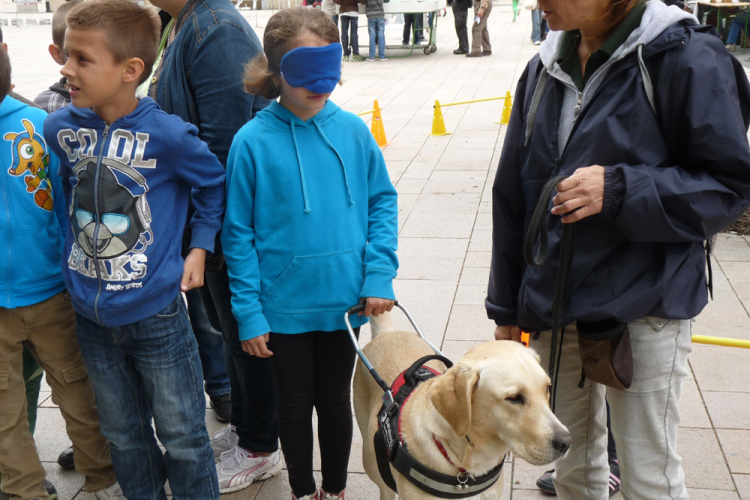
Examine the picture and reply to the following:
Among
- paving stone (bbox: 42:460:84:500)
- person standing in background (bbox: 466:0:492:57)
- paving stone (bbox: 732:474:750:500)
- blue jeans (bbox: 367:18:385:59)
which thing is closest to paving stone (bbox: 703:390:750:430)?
paving stone (bbox: 732:474:750:500)

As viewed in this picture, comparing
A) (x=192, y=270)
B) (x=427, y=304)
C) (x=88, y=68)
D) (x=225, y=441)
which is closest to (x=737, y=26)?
(x=427, y=304)

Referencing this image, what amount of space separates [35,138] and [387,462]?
6.21ft

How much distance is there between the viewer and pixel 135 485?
289 centimetres

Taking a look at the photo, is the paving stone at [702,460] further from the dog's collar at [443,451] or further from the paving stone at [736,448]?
the dog's collar at [443,451]

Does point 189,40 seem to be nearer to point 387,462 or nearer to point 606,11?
point 606,11

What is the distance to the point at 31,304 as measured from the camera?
2.79m

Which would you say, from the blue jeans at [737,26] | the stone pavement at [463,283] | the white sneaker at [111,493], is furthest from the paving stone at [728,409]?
the blue jeans at [737,26]

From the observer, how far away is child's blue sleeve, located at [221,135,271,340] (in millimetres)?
2596

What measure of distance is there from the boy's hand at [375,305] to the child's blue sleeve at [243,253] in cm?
39

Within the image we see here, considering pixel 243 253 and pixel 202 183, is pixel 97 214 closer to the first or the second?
pixel 202 183

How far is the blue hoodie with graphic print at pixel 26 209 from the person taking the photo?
2.73 meters

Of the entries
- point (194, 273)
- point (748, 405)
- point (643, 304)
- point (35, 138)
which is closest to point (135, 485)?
point (194, 273)

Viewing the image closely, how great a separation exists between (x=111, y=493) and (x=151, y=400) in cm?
69

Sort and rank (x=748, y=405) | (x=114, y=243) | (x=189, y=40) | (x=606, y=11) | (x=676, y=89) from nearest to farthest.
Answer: (x=676, y=89) → (x=606, y=11) → (x=114, y=243) → (x=189, y=40) → (x=748, y=405)
